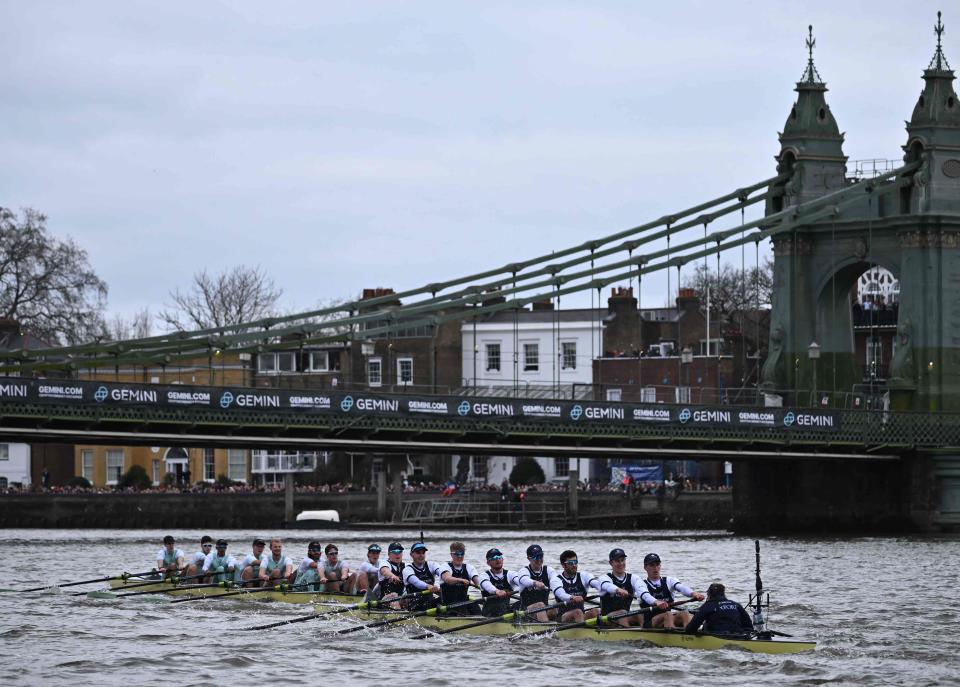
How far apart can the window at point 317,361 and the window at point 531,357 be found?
38.6 feet

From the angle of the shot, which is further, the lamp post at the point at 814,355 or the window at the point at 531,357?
the window at the point at 531,357

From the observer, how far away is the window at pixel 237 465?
109 metres

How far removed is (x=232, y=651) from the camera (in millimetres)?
38312

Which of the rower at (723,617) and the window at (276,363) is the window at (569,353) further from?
the rower at (723,617)

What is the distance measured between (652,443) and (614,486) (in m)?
24.4

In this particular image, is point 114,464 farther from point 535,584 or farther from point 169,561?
point 535,584

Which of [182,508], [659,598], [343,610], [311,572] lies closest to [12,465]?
[182,508]

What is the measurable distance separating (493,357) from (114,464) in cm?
2213

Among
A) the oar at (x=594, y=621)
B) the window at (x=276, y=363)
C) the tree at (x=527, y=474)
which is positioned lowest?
the oar at (x=594, y=621)

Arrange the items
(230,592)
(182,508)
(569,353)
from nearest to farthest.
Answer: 1. (230,592)
2. (182,508)
3. (569,353)

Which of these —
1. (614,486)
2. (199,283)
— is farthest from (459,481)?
(199,283)

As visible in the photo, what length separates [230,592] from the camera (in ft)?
154

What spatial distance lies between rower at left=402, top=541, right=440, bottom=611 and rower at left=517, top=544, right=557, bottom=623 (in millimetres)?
2431

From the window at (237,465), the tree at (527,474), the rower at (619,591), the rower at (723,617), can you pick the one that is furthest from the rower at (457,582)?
the window at (237,465)
